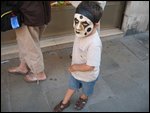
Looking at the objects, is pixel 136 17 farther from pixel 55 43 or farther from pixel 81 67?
pixel 81 67

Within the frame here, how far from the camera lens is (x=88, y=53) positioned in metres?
1.92

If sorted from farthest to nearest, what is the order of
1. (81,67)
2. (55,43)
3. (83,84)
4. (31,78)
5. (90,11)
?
1. (55,43)
2. (31,78)
3. (83,84)
4. (81,67)
5. (90,11)

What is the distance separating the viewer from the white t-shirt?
75.0 inches

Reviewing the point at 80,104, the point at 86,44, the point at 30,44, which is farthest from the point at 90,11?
the point at 80,104

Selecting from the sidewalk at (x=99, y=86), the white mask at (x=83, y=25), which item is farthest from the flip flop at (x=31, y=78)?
the white mask at (x=83, y=25)

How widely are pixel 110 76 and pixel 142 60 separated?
0.77 m

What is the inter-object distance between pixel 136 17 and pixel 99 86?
73.4 inches

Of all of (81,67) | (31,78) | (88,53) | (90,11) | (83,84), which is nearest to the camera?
(90,11)

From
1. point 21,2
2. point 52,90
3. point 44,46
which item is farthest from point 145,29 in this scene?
point 21,2

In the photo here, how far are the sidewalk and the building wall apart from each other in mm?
621

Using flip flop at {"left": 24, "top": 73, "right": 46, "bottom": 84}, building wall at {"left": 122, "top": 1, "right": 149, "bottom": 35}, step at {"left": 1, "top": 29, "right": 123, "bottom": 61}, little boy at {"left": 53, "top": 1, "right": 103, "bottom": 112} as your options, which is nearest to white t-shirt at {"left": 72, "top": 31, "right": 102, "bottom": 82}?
little boy at {"left": 53, "top": 1, "right": 103, "bottom": 112}

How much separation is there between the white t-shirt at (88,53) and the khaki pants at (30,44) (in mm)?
637

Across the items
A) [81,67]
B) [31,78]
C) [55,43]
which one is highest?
[81,67]

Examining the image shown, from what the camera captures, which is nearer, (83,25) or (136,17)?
(83,25)
